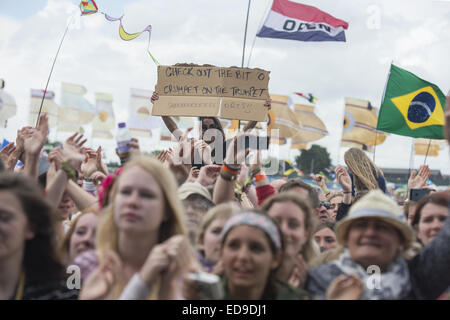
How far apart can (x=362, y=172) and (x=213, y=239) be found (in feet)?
9.19

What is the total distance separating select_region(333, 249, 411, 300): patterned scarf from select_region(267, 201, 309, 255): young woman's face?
41 centimetres

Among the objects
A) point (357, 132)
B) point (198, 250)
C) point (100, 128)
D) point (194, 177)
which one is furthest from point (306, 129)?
point (198, 250)

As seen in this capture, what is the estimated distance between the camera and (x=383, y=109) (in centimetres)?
685

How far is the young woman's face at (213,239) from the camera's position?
9.46ft

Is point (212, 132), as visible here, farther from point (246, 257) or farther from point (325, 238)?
point (246, 257)

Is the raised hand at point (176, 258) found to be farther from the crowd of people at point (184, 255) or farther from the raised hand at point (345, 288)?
the raised hand at point (345, 288)

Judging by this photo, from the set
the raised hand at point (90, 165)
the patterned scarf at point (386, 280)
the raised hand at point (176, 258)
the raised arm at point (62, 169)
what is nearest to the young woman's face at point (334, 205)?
the raised hand at point (90, 165)

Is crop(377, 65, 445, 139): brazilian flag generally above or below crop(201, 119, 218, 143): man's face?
above

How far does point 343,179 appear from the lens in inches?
217

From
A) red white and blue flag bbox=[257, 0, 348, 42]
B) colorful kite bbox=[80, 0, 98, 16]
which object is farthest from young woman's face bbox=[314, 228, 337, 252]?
colorful kite bbox=[80, 0, 98, 16]

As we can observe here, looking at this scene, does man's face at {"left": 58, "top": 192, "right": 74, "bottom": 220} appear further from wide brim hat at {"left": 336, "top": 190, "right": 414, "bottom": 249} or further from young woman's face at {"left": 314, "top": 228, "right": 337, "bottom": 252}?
wide brim hat at {"left": 336, "top": 190, "right": 414, "bottom": 249}

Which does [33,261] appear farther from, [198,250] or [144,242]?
[198,250]

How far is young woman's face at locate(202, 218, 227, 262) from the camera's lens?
9.46 ft
